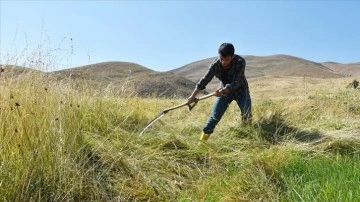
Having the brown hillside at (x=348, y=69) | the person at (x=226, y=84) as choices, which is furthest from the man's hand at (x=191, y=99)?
the brown hillside at (x=348, y=69)

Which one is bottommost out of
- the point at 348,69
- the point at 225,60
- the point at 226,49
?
the point at 225,60

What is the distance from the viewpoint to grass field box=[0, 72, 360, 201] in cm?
331

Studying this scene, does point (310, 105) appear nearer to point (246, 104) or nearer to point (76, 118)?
point (246, 104)

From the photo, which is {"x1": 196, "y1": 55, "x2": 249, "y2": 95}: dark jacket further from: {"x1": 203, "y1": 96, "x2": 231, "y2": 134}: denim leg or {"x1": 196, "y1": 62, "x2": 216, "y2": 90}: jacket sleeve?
{"x1": 203, "y1": 96, "x2": 231, "y2": 134}: denim leg

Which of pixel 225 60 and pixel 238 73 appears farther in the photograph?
pixel 238 73

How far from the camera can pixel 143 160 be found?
4270 mm

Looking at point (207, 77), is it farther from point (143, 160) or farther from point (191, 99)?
point (143, 160)

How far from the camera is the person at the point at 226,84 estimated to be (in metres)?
5.86

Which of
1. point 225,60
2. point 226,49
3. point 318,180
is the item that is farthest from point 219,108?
point 318,180

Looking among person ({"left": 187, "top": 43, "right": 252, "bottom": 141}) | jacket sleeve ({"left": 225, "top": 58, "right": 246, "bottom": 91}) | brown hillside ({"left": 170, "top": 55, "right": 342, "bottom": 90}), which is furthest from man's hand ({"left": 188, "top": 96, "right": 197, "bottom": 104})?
brown hillside ({"left": 170, "top": 55, "right": 342, "bottom": 90})

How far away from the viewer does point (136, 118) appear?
6980 millimetres

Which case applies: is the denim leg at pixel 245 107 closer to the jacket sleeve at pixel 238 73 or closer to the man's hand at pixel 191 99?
the jacket sleeve at pixel 238 73

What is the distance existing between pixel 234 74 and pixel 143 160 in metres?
2.42

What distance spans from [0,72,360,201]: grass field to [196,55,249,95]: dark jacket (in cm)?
65
